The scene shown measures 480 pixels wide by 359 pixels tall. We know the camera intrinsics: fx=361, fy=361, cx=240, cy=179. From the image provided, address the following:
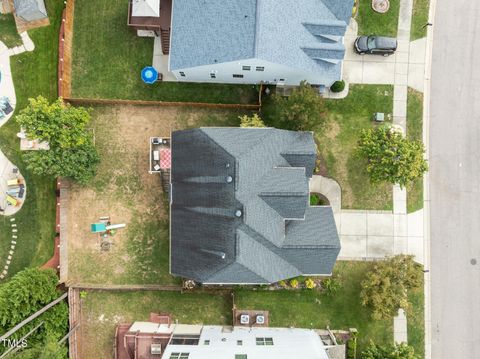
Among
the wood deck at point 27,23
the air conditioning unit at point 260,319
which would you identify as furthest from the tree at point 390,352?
the wood deck at point 27,23

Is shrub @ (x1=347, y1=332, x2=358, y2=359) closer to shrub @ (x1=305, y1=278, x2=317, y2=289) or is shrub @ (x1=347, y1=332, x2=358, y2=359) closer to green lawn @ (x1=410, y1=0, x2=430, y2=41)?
shrub @ (x1=305, y1=278, x2=317, y2=289)

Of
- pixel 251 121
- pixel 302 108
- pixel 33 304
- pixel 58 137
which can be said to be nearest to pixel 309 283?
pixel 251 121

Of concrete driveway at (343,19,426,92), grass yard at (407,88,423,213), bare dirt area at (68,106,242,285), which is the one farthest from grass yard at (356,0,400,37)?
bare dirt area at (68,106,242,285)

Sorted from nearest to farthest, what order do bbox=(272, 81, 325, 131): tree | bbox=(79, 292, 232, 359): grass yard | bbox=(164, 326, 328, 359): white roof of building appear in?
bbox=(164, 326, 328, 359): white roof of building < bbox=(272, 81, 325, 131): tree < bbox=(79, 292, 232, 359): grass yard

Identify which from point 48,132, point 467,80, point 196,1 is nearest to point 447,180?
point 467,80

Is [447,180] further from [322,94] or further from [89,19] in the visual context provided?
[89,19]

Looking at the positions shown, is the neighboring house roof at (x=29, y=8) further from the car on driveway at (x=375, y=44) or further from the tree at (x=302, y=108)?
the car on driveway at (x=375, y=44)

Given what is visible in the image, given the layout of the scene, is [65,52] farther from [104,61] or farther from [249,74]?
[249,74]
